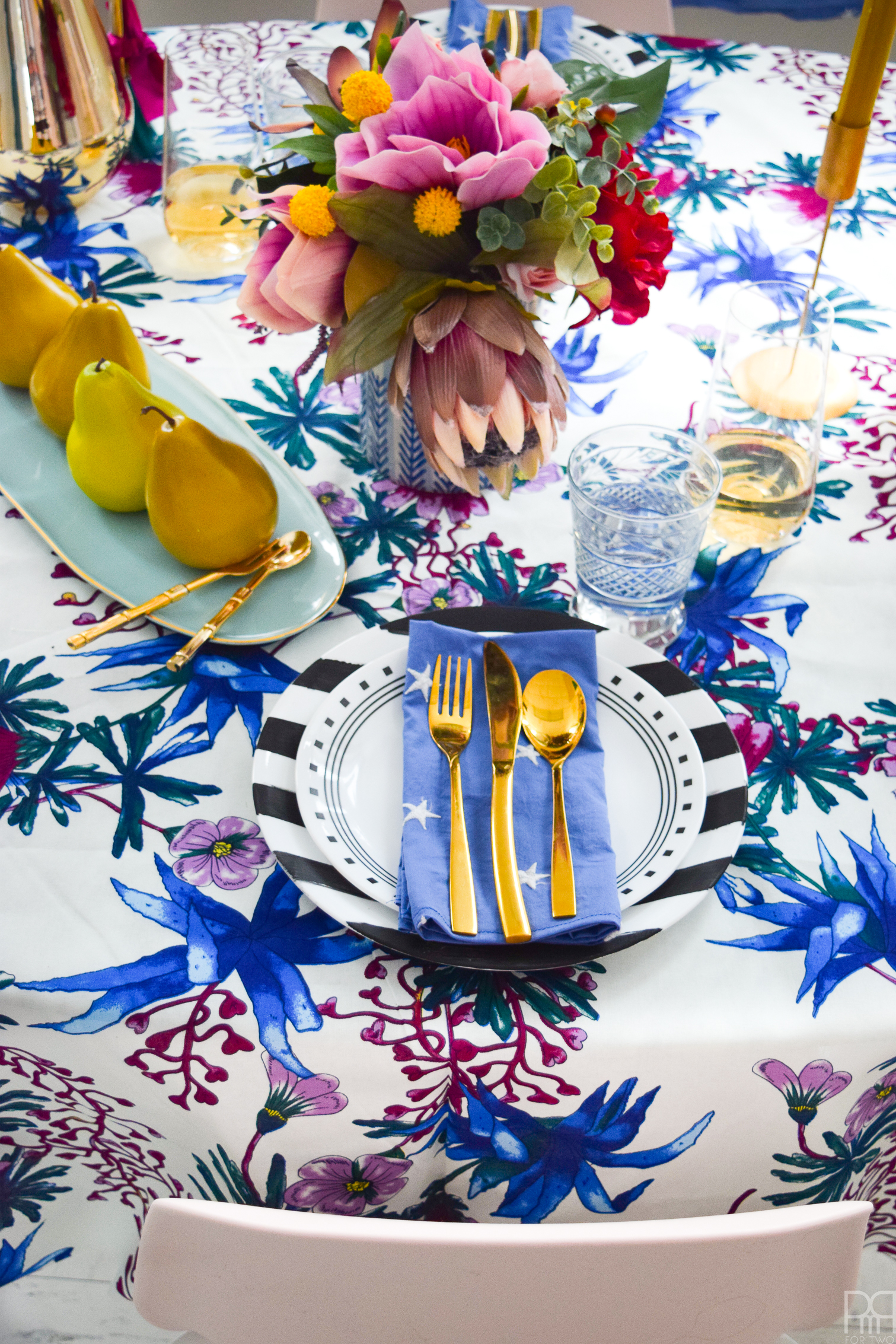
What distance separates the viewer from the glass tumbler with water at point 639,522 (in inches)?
27.4

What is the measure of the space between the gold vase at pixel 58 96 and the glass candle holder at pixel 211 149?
0.23ft

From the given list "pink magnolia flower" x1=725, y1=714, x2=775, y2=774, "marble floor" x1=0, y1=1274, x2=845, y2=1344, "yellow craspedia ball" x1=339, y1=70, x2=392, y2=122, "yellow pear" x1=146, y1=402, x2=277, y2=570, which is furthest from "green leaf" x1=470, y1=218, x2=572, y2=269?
"marble floor" x1=0, y1=1274, x2=845, y2=1344

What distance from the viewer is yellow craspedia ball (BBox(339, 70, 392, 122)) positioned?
2.18ft

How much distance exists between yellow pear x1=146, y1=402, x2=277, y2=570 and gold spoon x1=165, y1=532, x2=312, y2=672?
0.06ft

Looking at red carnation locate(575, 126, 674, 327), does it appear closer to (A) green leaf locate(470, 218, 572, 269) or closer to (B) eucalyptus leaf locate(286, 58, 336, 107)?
(A) green leaf locate(470, 218, 572, 269)

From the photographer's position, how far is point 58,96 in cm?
98

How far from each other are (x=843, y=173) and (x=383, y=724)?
567 millimetres

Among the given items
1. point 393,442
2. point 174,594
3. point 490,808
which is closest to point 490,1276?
point 490,808

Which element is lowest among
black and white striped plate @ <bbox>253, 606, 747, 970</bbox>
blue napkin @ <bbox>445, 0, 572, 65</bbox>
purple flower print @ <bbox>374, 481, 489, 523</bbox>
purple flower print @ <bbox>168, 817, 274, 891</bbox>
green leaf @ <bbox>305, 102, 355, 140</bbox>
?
purple flower print @ <bbox>168, 817, 274, 891</bbox>

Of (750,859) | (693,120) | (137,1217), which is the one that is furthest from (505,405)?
(693,120)

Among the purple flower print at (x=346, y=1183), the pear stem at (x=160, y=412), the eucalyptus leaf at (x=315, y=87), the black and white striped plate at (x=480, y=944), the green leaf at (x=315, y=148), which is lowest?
the purple flower print at (x=346, y=1183)

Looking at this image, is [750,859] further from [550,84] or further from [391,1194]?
[550,84]

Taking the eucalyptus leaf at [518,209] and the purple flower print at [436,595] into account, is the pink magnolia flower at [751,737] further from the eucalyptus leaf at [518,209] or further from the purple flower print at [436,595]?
the eucalyptus leaf at [518,209]

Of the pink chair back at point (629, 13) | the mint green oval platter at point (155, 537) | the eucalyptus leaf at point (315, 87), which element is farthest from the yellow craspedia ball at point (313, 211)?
the pink chair back at point (629, 13)
